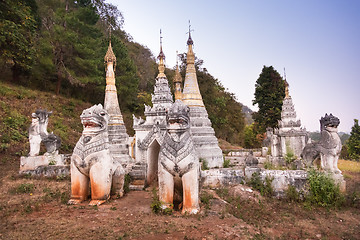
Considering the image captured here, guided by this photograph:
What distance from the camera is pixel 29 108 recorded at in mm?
16688

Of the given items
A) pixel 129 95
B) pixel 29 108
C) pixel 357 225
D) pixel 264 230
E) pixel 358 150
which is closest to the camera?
pixel 264 230

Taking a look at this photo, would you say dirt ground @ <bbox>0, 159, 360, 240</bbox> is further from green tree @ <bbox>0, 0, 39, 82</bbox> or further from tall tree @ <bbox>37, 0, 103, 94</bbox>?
tall tree @ <bbox>37, 0, 103, 94</bbox>

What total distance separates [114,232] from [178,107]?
293cm

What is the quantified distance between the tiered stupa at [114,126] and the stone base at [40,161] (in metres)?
2.19

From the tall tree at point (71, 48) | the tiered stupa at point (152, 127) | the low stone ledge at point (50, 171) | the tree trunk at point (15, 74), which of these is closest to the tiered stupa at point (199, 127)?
the tiered stupa at point (152, 127)

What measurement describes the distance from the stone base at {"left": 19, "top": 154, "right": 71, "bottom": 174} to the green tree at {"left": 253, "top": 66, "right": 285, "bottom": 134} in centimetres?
2047

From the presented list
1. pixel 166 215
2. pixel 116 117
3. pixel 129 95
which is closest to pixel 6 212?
pixel 166 215

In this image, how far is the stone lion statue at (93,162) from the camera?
17.7 ft

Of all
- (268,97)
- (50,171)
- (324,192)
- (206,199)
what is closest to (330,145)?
(324,192)

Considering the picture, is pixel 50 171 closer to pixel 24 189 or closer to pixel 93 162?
pixel 24 189

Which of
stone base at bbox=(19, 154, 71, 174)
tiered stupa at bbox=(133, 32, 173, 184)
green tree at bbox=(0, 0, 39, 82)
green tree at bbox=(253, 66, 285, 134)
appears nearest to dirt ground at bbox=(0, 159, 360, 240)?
tiered stupa at bbox=(133, 32, 173, 184)

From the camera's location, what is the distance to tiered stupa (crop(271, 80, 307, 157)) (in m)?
12.0

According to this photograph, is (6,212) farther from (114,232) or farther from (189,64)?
(189,64)

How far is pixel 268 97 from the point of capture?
2402 cm
